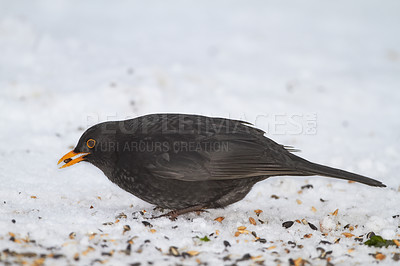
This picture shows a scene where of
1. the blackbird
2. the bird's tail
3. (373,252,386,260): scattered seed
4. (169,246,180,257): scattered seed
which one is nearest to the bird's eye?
the blackbird

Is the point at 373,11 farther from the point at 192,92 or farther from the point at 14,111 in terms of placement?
the point at 14,111

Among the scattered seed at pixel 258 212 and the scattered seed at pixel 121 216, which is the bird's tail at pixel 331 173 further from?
the scattered seed at pixel 121 216

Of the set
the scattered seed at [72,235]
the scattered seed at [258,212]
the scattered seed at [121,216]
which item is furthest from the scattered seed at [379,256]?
the scattered seed at [72,235]

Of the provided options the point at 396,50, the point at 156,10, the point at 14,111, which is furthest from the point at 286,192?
the point at 156,10

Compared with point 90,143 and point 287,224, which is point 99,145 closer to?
point 90,143

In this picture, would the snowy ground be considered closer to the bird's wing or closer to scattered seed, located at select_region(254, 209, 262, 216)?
scattered seed, located at select_region(254, 209, 262, 216)

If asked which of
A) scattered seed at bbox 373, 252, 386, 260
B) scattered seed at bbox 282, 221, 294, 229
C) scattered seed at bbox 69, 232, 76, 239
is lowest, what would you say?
scattered seed at bbox 373, 252, 386, 260
